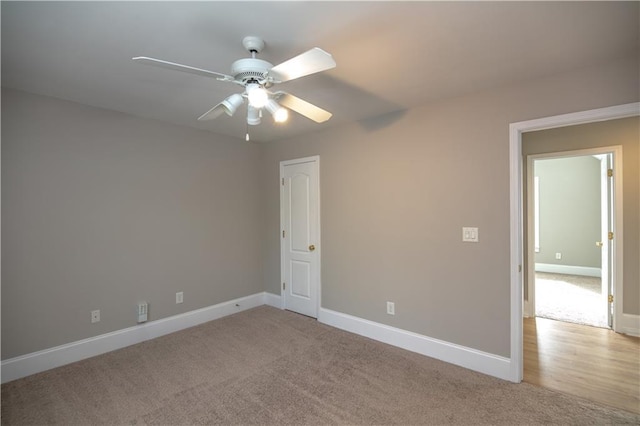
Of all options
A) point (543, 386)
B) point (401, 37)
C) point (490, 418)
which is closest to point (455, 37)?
point (401, 37)

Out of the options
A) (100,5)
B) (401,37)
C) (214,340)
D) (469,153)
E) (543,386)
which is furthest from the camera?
(214,340)

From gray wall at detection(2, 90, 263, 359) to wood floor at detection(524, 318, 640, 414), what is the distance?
12.1ft

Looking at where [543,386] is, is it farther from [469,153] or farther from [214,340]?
[214,340]

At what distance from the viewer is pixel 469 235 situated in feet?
8.84

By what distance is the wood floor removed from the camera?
230cm

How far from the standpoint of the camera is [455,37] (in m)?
1.78

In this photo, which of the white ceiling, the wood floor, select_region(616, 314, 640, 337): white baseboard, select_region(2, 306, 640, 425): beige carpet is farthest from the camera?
select_region(616, 314, 640, 337): white baseboard

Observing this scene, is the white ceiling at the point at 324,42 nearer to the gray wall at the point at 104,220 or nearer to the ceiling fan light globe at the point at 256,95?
the ceiling fan light globe at the point at 256,95

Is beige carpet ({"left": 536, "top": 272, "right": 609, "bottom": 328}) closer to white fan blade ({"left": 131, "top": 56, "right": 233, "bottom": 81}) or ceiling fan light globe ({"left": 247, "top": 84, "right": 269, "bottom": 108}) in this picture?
ceiling fan light globe ({"left": 247, "top": 84, "right": 269, "bottom": 108})

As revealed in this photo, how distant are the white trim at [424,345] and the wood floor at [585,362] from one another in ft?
0.87

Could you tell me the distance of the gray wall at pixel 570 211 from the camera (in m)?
6.03

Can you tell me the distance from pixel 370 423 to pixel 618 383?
86.2 inches

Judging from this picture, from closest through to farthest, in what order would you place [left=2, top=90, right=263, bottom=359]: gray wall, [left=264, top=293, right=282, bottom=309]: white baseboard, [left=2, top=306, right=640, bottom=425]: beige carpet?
[left=2, top=306, right=640, bottom=425]: beige carpet, [left=2, top=90, right=263, bottom=359]: gray wall, [left=264, top=293, right=282, bottom=309]: white baseboard

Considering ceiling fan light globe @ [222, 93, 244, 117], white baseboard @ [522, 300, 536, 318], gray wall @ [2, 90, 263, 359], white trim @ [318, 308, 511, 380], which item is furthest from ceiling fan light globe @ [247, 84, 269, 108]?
white baseboard @ [522, 300, 536, 318]
